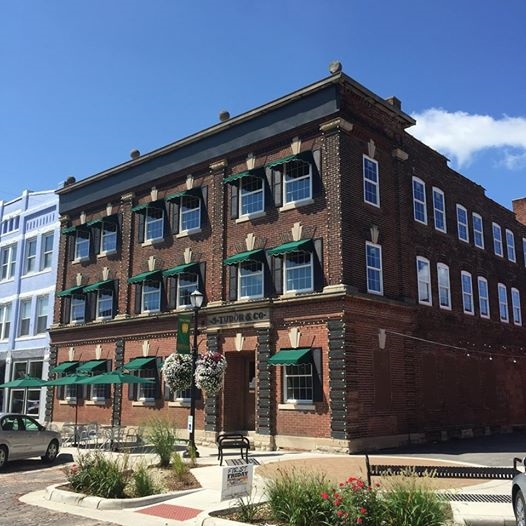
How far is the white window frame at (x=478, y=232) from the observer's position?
2994cm

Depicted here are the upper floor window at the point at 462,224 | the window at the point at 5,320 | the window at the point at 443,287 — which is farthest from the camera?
the window at the point at 5,320

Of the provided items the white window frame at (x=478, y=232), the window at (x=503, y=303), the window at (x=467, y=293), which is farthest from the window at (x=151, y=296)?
the window at (x=503, y=303)

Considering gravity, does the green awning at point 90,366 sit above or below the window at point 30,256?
below

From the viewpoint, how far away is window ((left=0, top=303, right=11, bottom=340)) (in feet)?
120

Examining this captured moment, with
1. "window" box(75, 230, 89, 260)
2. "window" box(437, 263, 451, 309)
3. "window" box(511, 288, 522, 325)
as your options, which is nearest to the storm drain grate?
"window" box(437, 263, 451, 309)

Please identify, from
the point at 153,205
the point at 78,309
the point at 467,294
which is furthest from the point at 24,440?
the point at 467,294

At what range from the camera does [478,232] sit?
30312mm

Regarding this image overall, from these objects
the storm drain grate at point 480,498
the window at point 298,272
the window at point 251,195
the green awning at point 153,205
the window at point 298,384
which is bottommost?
the storm drain grate at point 480,498

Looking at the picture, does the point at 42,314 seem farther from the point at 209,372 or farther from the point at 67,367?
the point at 209,372

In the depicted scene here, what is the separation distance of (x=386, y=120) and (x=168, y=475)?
52.5 ft

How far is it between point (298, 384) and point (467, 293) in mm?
11574

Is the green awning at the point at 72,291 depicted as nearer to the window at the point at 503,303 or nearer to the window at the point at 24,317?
the window at the point at 24,317

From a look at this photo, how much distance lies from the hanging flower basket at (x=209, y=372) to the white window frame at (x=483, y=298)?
49.6ft

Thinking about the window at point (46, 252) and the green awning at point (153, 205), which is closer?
the green awning at point (153, 205)
